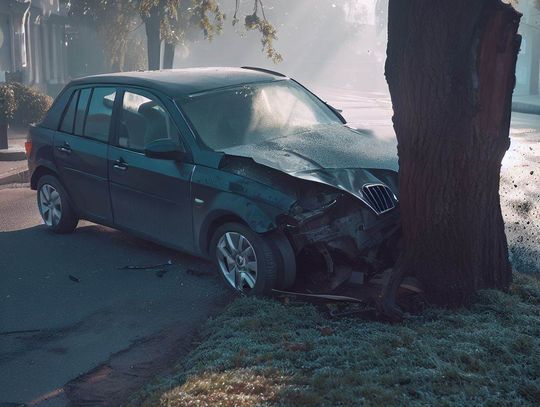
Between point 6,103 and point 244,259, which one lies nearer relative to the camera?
point 244,259

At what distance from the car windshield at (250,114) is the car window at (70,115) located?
1852 millimetres

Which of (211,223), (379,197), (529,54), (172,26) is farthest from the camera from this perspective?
(529,54)

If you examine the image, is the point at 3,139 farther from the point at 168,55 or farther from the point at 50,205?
the point at 168,55

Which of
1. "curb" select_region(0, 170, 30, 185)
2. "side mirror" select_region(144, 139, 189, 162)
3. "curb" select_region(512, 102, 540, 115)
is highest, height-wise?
"side mirror" select_region(144, 139, 189, 162)

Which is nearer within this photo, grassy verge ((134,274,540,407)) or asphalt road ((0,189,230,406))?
grassy verge ((134,274,540,407))

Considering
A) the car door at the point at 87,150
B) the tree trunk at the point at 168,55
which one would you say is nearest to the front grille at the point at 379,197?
the car door at the point at 87,150

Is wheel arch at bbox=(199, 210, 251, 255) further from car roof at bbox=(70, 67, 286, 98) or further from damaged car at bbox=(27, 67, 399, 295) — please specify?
car roof at bbox=(70, 67, 286, 98)

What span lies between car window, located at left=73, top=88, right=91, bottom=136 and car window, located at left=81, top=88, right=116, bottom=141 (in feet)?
0.29

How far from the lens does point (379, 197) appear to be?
6629 mm

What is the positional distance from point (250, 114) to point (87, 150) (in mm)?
1816

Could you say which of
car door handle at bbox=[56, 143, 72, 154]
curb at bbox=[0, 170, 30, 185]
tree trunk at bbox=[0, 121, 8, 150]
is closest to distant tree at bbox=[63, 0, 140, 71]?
tree trunk at bbox=[0, 121, 8, 150]

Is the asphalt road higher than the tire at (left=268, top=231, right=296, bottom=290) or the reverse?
the reverse

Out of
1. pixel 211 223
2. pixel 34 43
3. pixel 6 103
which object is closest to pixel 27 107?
pixel 6 103

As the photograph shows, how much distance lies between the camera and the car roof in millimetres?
7742
